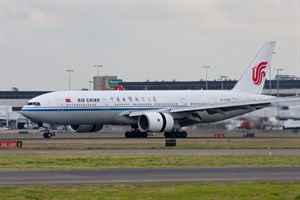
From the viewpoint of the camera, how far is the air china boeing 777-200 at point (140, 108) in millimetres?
80125

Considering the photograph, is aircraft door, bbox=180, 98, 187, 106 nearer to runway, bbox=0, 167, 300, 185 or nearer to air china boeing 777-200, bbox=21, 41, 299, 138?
air china boeing 777-200, bbox=21, 41, 299, 138

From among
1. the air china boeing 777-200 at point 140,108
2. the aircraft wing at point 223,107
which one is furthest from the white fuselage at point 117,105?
the aircraft wing at point 223,107

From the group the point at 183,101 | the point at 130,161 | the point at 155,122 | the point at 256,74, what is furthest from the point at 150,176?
the point at 256,74

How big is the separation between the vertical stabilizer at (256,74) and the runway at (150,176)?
170 feet

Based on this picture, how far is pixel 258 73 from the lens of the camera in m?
91.2

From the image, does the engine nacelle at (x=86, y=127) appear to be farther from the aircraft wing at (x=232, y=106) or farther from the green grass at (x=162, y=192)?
the green grass at (x=162, y=192)

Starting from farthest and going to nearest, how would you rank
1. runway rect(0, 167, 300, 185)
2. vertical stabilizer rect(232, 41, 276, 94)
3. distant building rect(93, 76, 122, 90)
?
distant building rect(93, 76, 122, 90), vertical stabilizer rect(232, 41, 276, 94), runway rect(0, 167, 300, 185)

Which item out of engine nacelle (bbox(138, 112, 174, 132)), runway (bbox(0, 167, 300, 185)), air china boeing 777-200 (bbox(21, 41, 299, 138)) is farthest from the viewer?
air china boeing 777-200 (bbox(21, 41, 299, 138))

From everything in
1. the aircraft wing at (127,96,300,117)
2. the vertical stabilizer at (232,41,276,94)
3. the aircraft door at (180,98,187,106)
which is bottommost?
the aircraft wing at (127,96,300,117)

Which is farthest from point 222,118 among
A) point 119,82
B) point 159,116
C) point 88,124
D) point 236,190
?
point 119,82

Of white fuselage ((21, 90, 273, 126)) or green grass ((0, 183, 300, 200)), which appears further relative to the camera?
white fuselage ((21, 90, 273, 126))

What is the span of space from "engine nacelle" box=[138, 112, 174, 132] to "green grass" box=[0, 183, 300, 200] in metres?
48.1

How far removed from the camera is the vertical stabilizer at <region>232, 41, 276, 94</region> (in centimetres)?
9088

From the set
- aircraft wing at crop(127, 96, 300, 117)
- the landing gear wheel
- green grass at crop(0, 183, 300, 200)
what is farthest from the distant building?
green grass at crop(0, 183, 300, 200)
